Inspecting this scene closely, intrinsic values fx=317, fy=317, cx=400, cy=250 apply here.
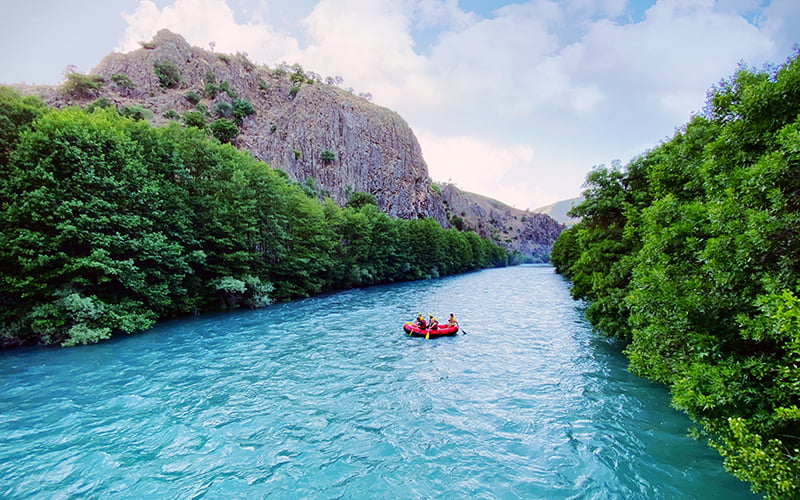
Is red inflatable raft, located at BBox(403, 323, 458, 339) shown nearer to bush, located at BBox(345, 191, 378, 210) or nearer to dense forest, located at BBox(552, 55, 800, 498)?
dense forest, located at BBox(552, 55, 800, 498)

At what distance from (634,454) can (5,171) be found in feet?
90.9

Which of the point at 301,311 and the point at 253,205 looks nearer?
the point at 301,311

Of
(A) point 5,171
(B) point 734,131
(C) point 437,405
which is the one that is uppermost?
(A) point 5,171

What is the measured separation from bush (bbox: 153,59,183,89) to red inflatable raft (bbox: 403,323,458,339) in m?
84.0

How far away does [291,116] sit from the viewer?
81.3m

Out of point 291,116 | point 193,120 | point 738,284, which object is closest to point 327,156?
point 291,116

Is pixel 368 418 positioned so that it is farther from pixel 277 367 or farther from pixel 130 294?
pixel 130 294

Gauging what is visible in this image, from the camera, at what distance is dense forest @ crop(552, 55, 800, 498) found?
187 inches

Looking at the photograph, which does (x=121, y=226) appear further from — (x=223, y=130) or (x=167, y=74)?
(x=167, y=74)

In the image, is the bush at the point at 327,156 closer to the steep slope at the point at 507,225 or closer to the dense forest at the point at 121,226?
the dense forest at the point at 121,226

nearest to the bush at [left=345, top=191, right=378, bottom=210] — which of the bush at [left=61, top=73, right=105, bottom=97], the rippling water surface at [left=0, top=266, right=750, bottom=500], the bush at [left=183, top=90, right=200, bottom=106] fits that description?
the bush at [left=183, top=90, right=200, bottom=106]

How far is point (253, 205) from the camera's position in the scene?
93.4ft

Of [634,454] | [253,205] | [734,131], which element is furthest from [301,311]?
[734,131]

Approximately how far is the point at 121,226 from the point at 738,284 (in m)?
25.5
